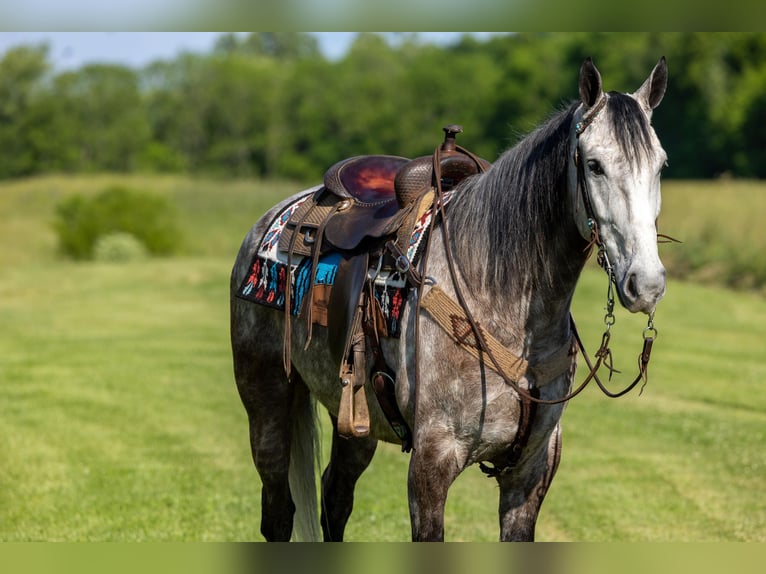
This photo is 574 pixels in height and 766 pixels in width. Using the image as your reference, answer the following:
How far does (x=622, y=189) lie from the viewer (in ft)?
10.4

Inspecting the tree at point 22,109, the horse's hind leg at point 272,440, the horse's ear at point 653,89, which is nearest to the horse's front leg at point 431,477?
the horse's ear at point 653,89

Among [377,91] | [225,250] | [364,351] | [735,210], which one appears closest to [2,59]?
[225,250]

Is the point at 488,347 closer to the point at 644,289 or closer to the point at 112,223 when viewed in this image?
the point at 644,289

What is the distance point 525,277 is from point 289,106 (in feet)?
181

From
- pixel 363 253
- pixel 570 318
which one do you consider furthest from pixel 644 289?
pixel 363 253

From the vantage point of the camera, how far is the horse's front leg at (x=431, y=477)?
12.1 feet

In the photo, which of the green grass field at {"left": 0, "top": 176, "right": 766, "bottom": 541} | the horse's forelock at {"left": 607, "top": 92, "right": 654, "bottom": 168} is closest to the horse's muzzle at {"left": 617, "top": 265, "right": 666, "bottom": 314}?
the horse's forelock at {"left": 607, "top": 92, "right": 654, "bottom": 168}

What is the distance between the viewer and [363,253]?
414 centimetres

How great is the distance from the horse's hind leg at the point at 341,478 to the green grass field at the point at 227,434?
1.28 meters

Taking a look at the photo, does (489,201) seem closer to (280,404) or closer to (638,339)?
(280,404)

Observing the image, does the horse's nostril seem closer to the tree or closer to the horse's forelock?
the horse's forelock

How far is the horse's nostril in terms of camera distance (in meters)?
3.06

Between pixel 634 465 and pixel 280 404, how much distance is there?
4617 mm

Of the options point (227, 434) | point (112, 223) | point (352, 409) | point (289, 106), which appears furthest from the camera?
point (289, 106)
